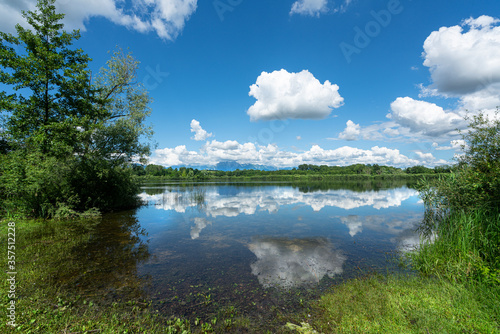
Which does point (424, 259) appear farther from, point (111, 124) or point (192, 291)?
point (111, 124)

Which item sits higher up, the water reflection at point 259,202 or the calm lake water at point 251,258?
the calm lake water at point 251,258

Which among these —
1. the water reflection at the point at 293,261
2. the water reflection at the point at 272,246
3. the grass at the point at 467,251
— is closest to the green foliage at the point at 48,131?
the water reflection at the point at 272,246

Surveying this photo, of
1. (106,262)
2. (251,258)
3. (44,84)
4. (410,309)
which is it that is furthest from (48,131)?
(410,309)

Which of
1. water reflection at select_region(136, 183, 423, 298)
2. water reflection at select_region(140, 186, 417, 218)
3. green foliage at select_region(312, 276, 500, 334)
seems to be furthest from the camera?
water reflection at select_region(140, 186, 417, 218)

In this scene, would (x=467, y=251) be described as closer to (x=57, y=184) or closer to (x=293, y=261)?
(x=293, y=261)

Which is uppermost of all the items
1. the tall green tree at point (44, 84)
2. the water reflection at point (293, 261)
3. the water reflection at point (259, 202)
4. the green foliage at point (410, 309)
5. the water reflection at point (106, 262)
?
the tall green tree at point (44, 84)

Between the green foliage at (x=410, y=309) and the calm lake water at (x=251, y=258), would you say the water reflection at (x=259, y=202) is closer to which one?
the calm lake water at (x=251, y=258)

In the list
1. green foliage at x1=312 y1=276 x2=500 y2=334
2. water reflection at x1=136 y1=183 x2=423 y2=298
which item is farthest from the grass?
water reflection at x1=136 y1=183 x2=423 y2=298

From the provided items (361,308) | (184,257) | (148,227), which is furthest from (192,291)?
(148,227)

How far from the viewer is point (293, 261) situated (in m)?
10.5

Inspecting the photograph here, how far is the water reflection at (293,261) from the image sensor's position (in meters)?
8.62

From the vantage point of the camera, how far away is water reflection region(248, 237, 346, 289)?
862cm

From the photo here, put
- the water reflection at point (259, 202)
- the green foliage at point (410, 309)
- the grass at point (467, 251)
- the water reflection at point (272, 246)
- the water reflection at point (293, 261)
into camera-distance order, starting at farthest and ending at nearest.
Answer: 1. the water reflection at point (259, 202)
2. the water reflection at point (272, 246)
3. the water reflection at point (293, 261)
4. the grass at point (467, 251)
5. the green foliage at point (410, 309)

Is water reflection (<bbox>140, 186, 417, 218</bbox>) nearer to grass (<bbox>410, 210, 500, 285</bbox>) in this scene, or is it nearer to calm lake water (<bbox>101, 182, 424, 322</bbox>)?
calm lake water (<bbox>101, 182, 424, 322</bbox>)
